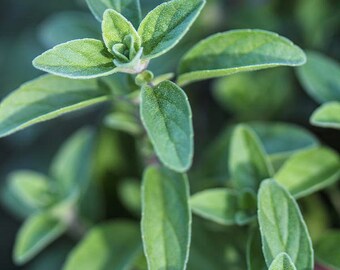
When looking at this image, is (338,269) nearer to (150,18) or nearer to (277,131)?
(277,131)

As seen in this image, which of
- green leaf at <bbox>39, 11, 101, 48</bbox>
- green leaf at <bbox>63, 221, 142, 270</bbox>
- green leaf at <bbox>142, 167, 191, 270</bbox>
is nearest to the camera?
green leaf at <bbox>142, 167, 191, 270</bbox>

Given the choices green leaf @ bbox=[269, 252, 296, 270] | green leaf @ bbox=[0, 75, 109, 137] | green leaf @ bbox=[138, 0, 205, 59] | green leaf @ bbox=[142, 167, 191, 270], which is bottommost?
green leaf @ bbox=[269, 252, 296, 270]

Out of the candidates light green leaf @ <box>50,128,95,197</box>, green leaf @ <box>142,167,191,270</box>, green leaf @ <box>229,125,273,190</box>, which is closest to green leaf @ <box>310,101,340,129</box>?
green leaf @ <box>229,125,273,190</box>

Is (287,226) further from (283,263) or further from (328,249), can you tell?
(328,249)

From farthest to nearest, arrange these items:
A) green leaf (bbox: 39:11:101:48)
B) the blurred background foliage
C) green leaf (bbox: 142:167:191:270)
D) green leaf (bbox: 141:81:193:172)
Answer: green leaf (bbox: 39:11:101:48) < the blurred background foliage < green leaf (bbox: 142:167:191:270) < green leaf (bbox: 141:81:193:172)

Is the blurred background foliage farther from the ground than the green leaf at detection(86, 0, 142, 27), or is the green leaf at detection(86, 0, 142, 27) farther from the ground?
the green leaf at detection(86, 0, 142, 27)

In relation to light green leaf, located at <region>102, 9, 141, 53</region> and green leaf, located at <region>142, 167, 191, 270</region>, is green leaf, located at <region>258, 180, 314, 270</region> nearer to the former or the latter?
green leaf, located at <region>142, 167, 191, 270</region>

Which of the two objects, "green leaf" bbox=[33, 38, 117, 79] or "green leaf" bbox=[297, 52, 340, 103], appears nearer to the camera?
"green leaf" bbox=[33, 38, 117, 79]
